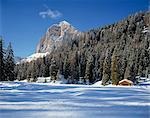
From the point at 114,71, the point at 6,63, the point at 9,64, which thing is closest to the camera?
the point at 6,63

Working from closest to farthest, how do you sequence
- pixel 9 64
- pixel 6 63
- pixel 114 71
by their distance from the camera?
1. pixel 6 63
2. pixel 114 71
3. pixel 9 64

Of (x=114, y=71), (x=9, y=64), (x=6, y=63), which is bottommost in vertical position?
(x=114, y=71)

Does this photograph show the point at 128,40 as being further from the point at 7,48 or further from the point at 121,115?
the point at 121,115

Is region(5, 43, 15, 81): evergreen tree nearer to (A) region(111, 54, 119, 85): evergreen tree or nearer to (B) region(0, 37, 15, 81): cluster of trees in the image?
(B) region(0, 37, 15, 81): cluster of trees

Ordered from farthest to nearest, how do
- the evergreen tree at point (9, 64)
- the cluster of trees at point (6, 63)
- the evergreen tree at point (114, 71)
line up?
1. the evergreen tree at point (114, 71)
2. the evergreen tree at point (9, 64)
3. the cluster of trees at point (6, 63)

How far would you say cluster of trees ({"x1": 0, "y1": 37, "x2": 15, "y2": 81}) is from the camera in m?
66.7

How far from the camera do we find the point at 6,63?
70.8m

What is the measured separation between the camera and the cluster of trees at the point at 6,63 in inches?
2625

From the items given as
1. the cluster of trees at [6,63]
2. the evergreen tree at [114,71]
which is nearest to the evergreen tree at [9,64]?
the cluster of trees at [6,63]

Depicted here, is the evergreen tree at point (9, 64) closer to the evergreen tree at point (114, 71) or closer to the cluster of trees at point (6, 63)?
the cluster of trees at point (6, 63)

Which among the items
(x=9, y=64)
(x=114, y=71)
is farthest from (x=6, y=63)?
(x=114, y=71)

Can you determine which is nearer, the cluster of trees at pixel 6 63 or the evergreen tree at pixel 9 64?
the cluster of trees at pixel 6 63

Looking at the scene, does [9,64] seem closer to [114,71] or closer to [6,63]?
[6,63]

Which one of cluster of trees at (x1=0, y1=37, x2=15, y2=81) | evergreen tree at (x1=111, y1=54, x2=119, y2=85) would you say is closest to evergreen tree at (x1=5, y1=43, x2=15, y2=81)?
cluster of trees at (x1=0, y1=37, x2=15, y2=81)
